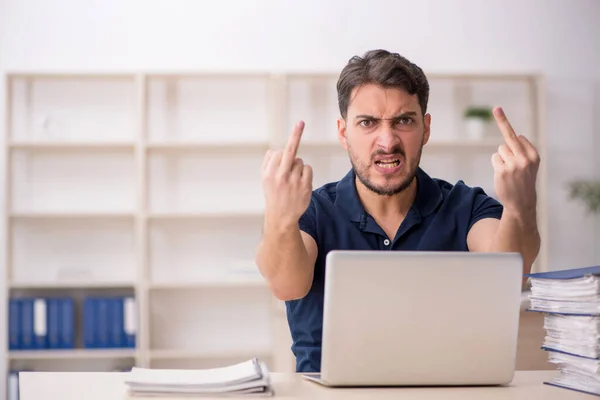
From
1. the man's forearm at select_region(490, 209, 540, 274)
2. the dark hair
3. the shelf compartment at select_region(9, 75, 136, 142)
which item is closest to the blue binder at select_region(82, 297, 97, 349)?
the shelf compartment at select_region(9, 75, 136, 142)

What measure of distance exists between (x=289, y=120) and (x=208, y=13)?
775 millimetres

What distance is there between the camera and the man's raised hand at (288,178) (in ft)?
5.55

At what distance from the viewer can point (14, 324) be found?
4379 millimetres

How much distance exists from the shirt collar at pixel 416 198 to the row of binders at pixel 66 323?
244cm

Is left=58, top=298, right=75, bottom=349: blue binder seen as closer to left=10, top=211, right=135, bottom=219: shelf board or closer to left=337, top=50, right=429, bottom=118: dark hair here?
left=10, top=211, right=135, bottom=219: shelf board

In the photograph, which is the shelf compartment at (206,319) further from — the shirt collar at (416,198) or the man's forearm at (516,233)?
the man's forearm at (516,233)

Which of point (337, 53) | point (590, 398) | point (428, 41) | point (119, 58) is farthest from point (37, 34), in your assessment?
point (590, 398)

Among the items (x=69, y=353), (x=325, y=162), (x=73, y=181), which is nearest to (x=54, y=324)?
(x=69, y=353)

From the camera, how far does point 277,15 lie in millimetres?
4812

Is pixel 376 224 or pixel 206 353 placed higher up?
pixel 376 224

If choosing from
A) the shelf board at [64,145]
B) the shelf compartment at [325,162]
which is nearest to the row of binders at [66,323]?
the shelf board at [64,145]

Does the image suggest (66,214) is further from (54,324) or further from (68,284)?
(54,324)

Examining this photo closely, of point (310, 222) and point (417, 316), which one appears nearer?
point (417, 316)

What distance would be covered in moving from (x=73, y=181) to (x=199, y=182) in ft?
2.33
